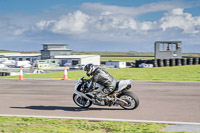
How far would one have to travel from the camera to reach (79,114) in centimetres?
876

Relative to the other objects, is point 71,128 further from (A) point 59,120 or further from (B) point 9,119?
(B) point 9,119

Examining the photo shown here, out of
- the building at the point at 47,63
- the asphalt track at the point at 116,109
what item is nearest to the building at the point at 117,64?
the building at the point at 47,63

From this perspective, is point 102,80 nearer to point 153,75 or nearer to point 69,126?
point 69,126

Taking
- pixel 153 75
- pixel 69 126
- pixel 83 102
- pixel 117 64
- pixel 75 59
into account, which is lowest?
pixel 69 126

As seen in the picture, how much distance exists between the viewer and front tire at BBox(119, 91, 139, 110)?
9.09m

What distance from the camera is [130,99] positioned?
920 cm

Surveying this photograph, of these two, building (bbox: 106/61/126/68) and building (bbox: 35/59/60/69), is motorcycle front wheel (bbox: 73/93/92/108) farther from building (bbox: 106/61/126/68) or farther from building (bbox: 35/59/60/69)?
building (bbox: 106/61/126/68)

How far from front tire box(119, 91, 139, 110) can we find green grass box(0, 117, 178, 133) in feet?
5.89

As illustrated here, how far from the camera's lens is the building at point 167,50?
1810 inches

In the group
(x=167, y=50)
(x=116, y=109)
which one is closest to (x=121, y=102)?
(x=116, y=109)

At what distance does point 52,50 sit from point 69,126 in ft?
317

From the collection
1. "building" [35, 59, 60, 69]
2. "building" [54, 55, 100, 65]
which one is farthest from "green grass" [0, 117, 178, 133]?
"building" [54, 55, 100, 65]

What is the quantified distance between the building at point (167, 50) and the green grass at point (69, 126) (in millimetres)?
39389

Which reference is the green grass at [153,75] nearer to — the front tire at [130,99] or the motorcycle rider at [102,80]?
the front tire at [130,99]
